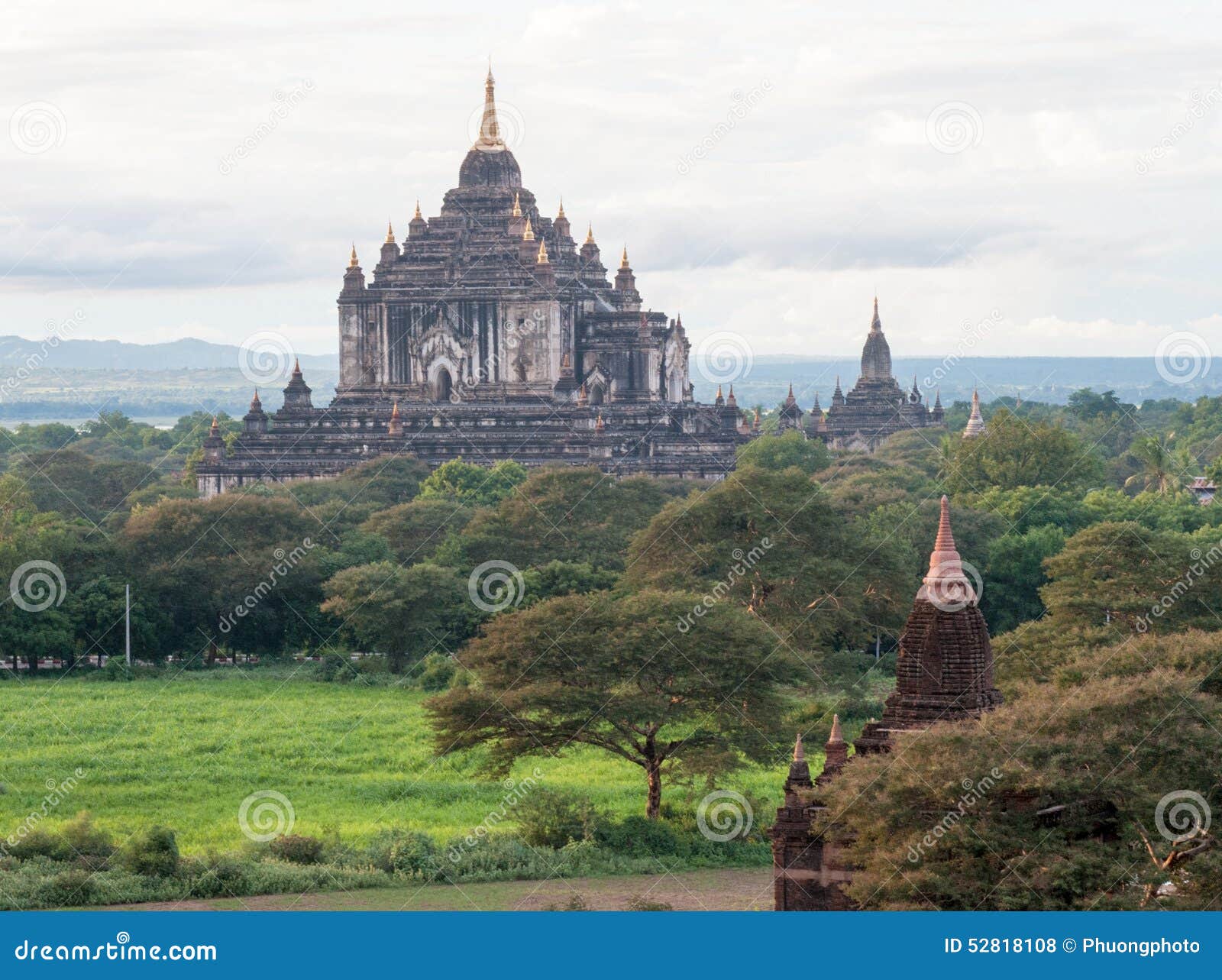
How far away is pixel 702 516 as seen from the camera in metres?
71.1

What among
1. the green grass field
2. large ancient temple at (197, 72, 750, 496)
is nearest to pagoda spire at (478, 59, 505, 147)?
large ancient temple at (197, 72, 750, 496)

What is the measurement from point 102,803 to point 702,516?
24704 mm

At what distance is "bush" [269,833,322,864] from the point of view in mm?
42656

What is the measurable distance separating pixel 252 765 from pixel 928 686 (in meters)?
22.2

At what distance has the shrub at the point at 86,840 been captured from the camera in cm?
4169

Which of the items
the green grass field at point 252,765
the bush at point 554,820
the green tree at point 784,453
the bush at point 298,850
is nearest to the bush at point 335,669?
the green grass field at point 252,765

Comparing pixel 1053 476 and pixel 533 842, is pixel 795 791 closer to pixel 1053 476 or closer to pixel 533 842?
pixel 533 842

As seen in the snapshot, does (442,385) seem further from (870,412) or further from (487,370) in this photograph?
(870,412)

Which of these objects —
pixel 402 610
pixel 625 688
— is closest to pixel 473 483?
pixel 402 610

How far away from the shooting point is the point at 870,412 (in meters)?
160

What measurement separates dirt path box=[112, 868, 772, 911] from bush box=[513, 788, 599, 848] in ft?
8.02

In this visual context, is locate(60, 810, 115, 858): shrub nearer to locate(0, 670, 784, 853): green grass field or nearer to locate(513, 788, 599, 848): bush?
locate(0, 670, 784, 853): green grass field

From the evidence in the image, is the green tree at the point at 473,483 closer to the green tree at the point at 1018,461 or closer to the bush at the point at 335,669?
the green tree at the point at 1018,461

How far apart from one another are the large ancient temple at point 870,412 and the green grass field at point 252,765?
91807 mm
